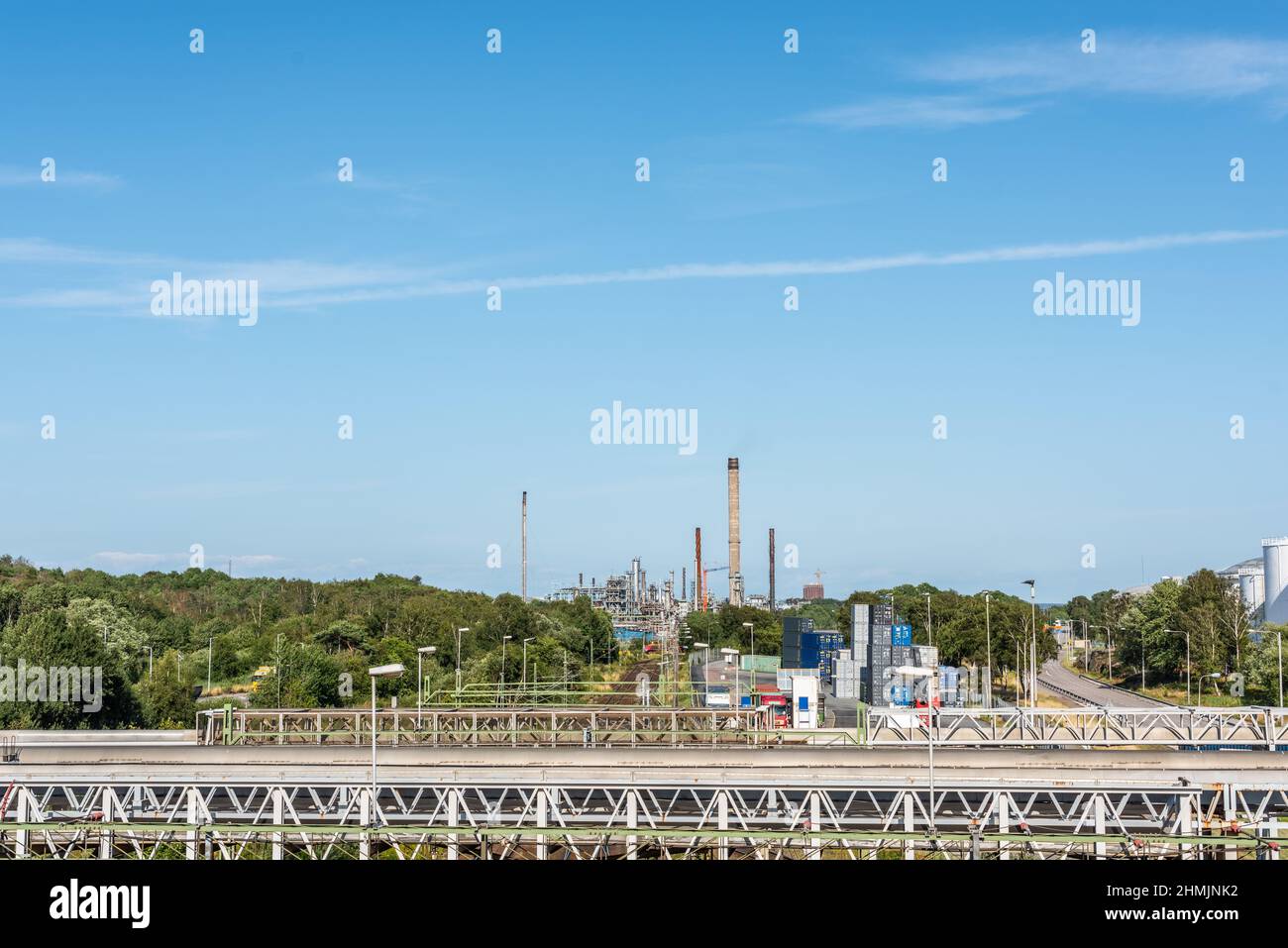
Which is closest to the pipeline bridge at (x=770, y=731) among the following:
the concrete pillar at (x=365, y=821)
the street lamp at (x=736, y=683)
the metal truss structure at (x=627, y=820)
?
the metal truss structure at (x=627, y=820)

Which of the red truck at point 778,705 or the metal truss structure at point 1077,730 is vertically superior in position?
the metal truss structure at point 1077,730

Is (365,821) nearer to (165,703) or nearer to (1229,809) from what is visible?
(1229,809)

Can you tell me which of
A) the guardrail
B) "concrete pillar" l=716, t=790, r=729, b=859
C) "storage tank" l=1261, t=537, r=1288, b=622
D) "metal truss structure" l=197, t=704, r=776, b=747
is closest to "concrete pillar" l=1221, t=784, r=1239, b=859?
"concrete pillar" l=716, t=790, r=729, b=859

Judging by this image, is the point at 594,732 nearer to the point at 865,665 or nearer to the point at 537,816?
the point at 537,816

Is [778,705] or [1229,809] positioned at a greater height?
[1229,809]

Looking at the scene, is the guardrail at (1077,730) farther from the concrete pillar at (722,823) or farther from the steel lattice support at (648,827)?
the concrete pillar at (722,823)

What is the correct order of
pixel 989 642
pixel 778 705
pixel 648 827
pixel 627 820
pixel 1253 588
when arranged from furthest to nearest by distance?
1. pixel 1253 588
2. pixel 989 642
3. pixel 778 705
4. pixel 627 820
5. pixel 648 827

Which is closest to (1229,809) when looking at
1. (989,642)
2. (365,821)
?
(365,821)

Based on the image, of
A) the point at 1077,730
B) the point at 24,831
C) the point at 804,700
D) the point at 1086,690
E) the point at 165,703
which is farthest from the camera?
the point at 1086,690
